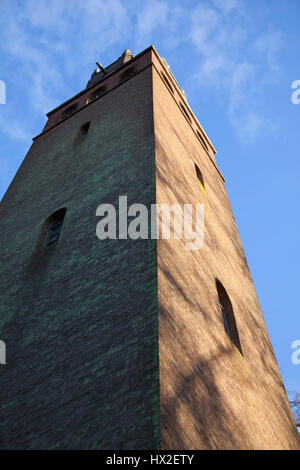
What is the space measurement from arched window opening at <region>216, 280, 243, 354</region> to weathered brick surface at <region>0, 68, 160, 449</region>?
7.09 ft

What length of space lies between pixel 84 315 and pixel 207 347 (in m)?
1.50

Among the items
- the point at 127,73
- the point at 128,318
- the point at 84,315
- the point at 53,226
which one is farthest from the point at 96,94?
the point at 128,318

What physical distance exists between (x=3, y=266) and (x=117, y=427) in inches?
183

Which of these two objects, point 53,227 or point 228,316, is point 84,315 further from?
point 53,227

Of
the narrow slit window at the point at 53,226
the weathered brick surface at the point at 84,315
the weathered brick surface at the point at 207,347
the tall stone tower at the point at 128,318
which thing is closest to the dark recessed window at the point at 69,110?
the tall stone tower at the point at 128,318

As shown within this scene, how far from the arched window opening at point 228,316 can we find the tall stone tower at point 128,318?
0.02 meters

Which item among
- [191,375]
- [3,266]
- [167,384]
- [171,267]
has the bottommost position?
[167,384]

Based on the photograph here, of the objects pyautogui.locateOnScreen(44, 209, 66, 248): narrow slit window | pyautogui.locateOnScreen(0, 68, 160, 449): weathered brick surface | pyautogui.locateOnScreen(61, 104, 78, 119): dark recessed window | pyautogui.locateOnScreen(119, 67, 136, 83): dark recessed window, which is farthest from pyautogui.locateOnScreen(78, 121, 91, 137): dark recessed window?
pyautogui.locateOnScreen(44, 209, 66, 248): narrow slit window

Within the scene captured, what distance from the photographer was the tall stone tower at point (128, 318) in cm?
426
